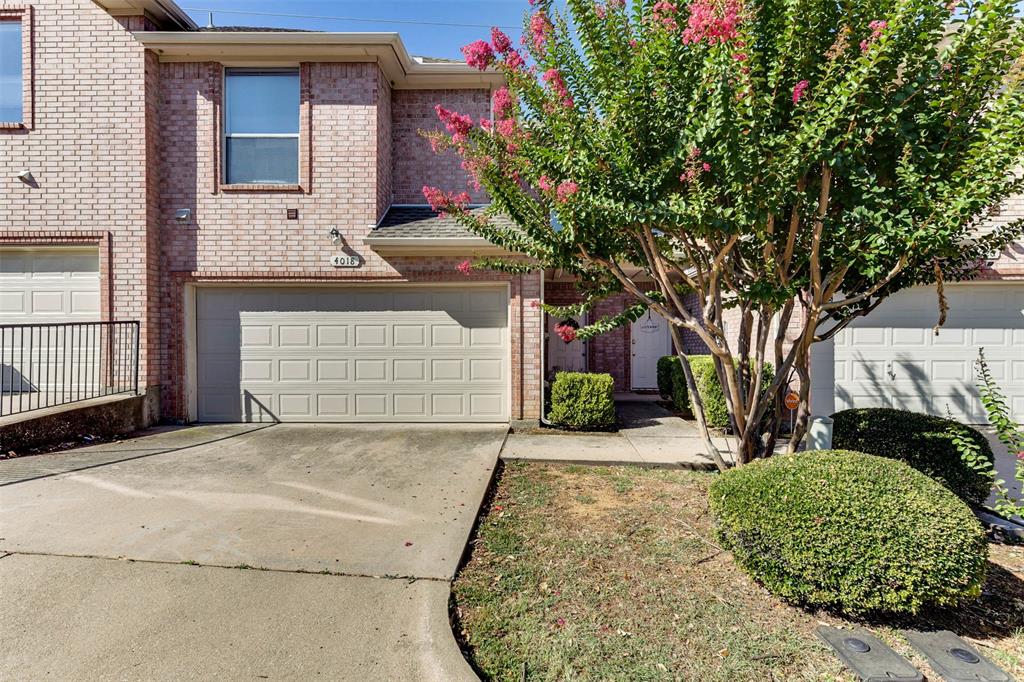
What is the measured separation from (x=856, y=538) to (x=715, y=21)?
313 cm

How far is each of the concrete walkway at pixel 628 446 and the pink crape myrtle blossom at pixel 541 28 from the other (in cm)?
419

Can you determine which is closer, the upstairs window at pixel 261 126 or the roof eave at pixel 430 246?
the roof eave at pixel 430 246

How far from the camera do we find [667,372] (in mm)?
9508

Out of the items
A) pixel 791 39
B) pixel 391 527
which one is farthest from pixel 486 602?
pixel 791 39

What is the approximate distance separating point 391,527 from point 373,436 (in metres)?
3.20

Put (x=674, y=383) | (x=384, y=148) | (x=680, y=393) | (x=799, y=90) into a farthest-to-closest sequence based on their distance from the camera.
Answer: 1. (x=674, y=383)
2. (x=680, y=393)
3. (x=384, y=148)
4. (x=799, y=90)

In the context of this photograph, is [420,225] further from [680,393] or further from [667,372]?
[667,372]

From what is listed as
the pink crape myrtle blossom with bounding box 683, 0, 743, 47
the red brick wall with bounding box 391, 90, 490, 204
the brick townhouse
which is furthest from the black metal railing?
the pink crape myrtle blossom with bounding box 683, 0, 743, 47

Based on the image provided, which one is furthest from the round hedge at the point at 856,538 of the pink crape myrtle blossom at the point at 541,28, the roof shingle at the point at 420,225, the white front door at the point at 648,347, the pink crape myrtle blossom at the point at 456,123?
the white front door at the point at 648,347

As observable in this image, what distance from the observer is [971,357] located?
7266 millimetres

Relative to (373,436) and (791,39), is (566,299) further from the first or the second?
(791,39)

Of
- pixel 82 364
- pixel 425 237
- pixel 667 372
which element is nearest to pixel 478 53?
pixel 425 237

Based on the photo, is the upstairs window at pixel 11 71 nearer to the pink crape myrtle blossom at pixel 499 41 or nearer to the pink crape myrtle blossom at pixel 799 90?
the pink crape myrtle blossom at pixel 499 41

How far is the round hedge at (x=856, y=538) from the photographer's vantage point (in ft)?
7.83
